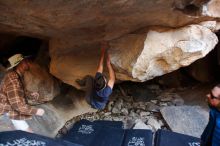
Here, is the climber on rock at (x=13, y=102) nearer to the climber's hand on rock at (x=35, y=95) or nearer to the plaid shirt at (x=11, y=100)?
the plaid shirt at (x=11, y=100)

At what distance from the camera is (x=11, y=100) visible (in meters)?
2.98

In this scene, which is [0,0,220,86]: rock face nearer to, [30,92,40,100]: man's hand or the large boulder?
the large boulder

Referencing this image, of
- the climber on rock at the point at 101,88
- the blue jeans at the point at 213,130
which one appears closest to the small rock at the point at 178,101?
the climber on rock at the point at 101,88

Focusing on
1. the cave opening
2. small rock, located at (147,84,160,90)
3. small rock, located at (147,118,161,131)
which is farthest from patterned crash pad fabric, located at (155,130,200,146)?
small rock, located at (147,84,160,90)

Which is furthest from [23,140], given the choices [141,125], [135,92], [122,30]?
[135,92]

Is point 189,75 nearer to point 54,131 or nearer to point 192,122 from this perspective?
point 192,122

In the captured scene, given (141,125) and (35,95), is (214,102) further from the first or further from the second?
(35,95)

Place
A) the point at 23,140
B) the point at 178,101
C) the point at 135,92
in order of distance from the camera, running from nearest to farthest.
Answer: the point at 23,140, the point at 178,101, the point at 135,92

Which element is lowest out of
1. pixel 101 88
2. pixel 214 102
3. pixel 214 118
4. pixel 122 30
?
pixel 101 88

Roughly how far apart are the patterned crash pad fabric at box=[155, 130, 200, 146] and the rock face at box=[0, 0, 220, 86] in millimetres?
783

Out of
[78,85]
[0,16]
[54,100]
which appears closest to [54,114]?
[54,100]

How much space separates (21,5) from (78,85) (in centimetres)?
172

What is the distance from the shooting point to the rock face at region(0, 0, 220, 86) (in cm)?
249

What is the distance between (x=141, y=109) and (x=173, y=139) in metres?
0.86
